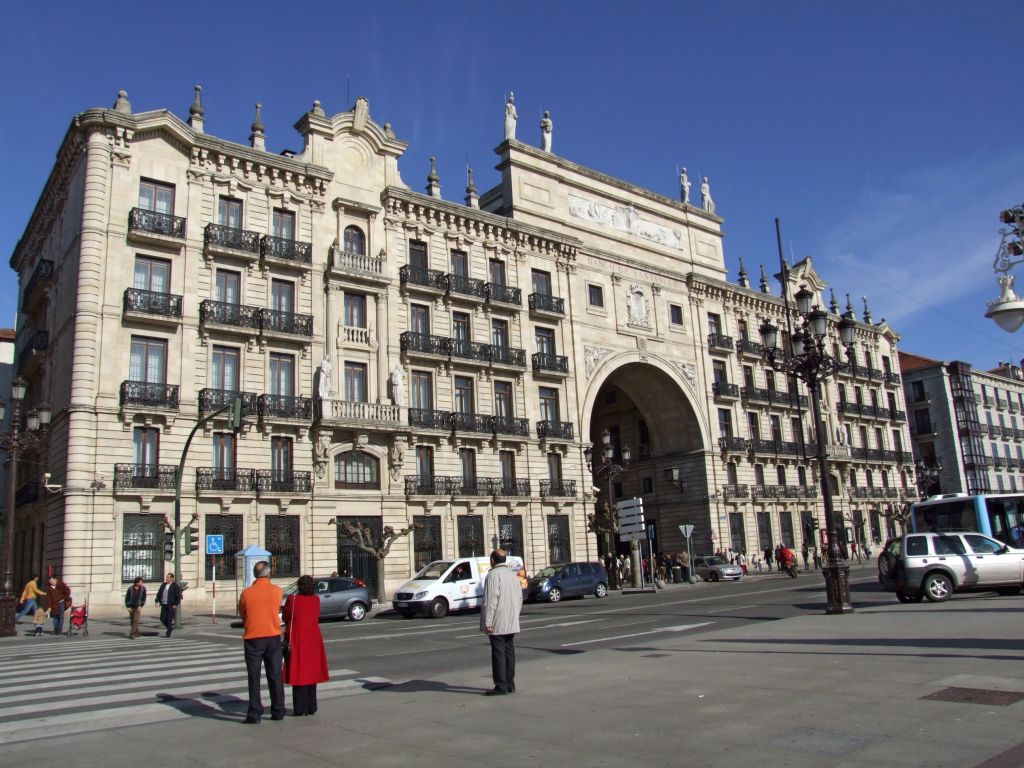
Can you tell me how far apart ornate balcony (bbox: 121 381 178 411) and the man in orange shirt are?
2343 centimetres

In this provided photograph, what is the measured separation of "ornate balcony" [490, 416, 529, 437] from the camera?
3962 centimetres

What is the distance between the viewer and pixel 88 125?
31.5 meters

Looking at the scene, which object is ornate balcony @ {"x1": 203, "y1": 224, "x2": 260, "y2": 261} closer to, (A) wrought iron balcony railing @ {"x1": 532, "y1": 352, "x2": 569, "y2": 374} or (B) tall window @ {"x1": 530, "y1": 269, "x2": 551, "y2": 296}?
(A) wrought iron balcony railing @ {"x1": 532, "y1": 352, "x2": 569, "y2": 374}

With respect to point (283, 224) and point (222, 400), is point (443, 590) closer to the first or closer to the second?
point (222, 400)

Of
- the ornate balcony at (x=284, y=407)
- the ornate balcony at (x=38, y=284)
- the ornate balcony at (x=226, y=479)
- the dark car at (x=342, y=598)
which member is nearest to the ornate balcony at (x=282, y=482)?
the ornate balcony at (x=226, y=479)

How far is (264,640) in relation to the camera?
28.8 feet

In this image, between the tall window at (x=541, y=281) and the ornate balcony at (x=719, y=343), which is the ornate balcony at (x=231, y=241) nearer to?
the tall window at (x=541, y=281)

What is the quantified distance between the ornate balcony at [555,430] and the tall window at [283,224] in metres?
14.6

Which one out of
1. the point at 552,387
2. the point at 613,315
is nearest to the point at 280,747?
the point at 552,387

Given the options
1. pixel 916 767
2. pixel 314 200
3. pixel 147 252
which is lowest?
pixel 916 767

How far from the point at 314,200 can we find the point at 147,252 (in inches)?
296

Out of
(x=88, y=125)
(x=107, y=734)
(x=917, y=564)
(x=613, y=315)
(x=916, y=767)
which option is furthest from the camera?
(x=613, y=315)

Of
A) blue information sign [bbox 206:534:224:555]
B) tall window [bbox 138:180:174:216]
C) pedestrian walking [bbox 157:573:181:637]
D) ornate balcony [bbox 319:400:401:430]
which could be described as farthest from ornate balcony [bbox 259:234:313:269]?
pedestrian walking [bbox 157:573:181:637]

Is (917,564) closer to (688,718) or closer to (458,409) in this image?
(688,718)
